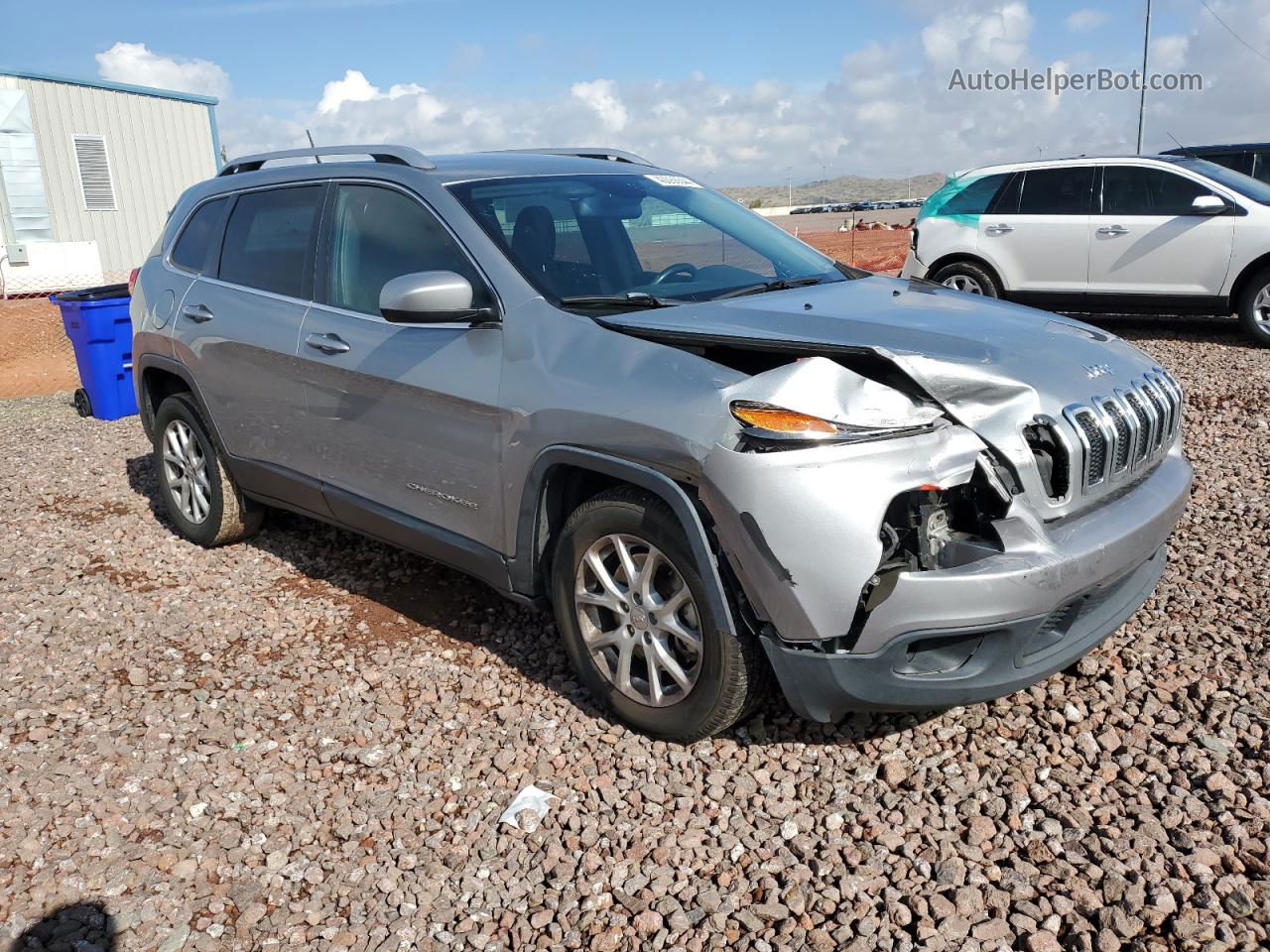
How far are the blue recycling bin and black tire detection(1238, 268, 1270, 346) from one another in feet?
32.7

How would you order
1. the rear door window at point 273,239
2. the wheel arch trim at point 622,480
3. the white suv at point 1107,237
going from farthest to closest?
the white suv at point 1107,237 < the rear door window at point 273,239 < the wheel arch trim at point 622,480

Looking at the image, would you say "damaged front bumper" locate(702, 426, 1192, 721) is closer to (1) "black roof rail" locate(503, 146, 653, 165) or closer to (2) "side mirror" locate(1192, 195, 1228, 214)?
(1) "black roof rail" locate(503, 146, 653, 165)

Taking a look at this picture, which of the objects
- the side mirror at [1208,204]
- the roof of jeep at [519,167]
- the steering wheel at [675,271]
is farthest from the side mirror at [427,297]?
the side mirror at [1208,204]

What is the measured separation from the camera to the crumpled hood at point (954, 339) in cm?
296

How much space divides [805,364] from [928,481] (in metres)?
0.46

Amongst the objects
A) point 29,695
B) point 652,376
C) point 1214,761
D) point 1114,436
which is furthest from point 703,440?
point 29,695

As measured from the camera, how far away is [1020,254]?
1052 cm

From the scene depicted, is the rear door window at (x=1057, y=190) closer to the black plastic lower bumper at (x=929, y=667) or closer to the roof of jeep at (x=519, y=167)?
the roof of jeep at (x=519, y=167)

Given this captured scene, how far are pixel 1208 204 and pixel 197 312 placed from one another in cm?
868

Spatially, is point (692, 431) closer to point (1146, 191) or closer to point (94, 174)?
point (1146, 191)

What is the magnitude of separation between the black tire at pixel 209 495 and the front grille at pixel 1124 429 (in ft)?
13.2

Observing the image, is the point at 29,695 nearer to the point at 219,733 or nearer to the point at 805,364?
the point at 219,733

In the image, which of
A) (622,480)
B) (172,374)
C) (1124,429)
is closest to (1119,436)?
(1124,429)

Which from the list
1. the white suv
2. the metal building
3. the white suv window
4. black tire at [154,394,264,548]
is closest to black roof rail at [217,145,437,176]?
black tire at [154,394,264,548]
